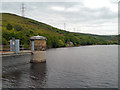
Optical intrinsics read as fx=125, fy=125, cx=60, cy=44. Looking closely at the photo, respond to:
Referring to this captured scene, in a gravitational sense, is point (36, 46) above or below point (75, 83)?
above

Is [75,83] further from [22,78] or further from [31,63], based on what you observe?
[31,63]

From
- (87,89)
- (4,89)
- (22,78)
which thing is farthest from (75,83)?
(4,89)

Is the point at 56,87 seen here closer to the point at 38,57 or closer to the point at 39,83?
the point at 39,83

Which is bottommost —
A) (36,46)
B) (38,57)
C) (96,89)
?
(96,89)

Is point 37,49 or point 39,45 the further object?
point 39,45

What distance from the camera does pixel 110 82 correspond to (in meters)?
17.8

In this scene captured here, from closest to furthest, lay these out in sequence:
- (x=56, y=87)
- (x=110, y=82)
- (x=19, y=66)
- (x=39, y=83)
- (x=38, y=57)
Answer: (x=56, y=87), (x=39, y=83), (x=110, y=82), (x=19, y=66), (x=38, y=57)

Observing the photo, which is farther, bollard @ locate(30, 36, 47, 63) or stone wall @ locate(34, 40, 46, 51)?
stone wall @ locate(34, 40, 46, 51)

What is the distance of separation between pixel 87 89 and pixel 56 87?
3.74 metres

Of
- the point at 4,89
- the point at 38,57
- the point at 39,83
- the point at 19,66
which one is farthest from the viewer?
the point at 38,57

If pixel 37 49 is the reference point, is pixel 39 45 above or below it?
above

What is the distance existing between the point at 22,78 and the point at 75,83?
25.2 ft

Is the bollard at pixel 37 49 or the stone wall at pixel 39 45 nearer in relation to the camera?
the bollard at pixel 37 49

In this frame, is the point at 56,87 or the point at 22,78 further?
the point at 22,78
